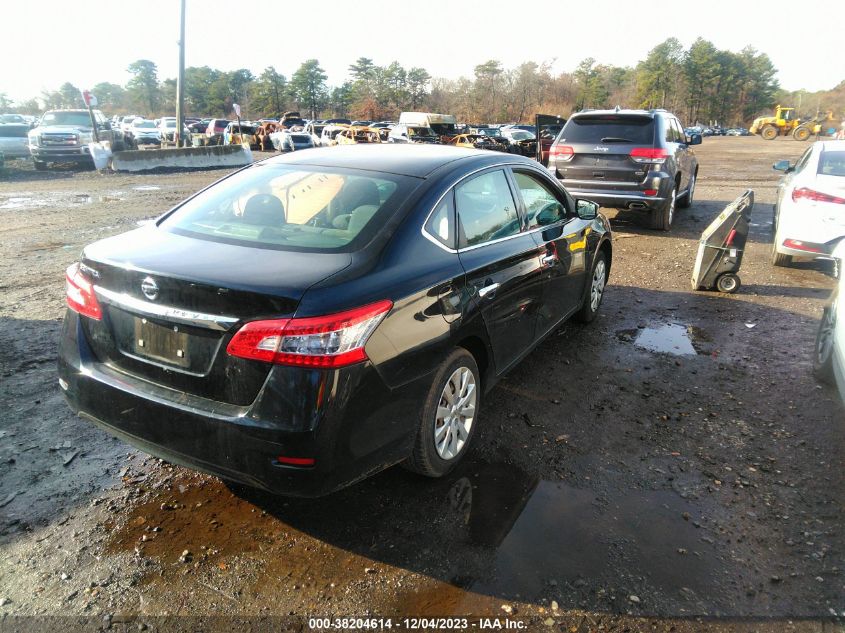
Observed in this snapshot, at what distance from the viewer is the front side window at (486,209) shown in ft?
11.4

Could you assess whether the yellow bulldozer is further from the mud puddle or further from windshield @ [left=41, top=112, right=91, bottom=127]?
the mud puddle

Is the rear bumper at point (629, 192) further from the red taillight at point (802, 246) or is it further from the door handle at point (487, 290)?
the door handle at point (487, 290)

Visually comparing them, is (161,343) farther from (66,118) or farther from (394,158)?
(66,118)

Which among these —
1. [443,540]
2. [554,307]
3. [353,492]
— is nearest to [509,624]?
[443,540]

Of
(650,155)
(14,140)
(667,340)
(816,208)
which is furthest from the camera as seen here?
(14,140)

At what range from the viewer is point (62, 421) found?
383 centimetres

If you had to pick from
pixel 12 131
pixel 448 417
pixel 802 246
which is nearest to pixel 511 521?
pixel 448 417

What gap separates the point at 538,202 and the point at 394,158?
4.41ft

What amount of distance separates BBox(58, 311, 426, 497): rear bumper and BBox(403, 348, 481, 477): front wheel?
156 millimetres

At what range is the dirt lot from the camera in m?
2.50

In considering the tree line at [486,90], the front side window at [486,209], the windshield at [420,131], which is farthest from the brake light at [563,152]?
the tree line at [486,90]

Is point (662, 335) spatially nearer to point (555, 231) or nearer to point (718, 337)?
point (718, 337)

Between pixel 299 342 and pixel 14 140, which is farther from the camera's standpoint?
pixel 14 140

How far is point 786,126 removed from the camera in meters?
60.9
